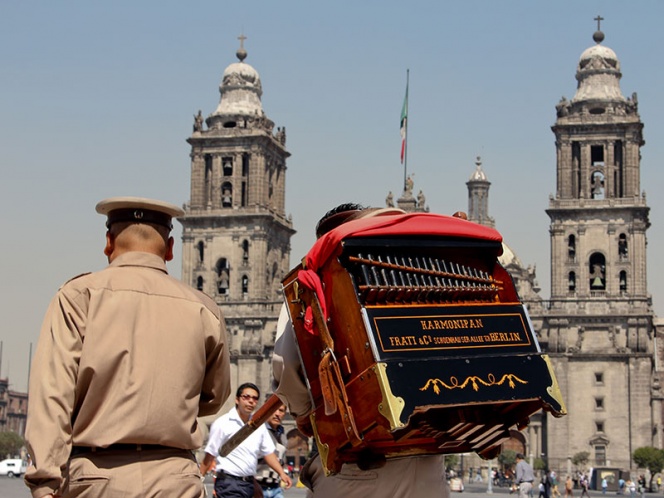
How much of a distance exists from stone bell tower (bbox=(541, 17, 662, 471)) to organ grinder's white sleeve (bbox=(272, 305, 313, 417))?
6276 cm

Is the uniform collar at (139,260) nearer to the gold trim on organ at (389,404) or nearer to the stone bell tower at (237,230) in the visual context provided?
the gold trim on organ at (389,404)

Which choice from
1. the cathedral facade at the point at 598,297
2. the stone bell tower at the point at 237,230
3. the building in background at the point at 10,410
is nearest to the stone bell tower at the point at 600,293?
the cathedral facade at the point at 598,297

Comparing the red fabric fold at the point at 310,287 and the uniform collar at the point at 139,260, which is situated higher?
the uniform collar at the point at 139,260

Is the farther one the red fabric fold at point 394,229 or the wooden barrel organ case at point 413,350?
the red fabric fold at point 394,229

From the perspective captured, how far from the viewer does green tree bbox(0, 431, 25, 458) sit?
86062 mm

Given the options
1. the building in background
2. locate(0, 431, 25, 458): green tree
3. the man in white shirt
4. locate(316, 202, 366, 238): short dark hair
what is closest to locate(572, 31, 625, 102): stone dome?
locate(0, 431, 25, 458): green tree

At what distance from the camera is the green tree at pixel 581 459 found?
6775 centimetres

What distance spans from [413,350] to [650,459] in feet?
202

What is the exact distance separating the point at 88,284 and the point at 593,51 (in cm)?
6833

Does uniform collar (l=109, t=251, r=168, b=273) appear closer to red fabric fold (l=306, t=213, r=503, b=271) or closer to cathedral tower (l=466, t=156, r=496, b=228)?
red fabric fold (l=306, t=213, r=503, b=271)

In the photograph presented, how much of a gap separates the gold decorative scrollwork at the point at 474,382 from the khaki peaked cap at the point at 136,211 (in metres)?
1.32

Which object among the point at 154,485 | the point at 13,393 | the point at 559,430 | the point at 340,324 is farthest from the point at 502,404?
the point at 13,393

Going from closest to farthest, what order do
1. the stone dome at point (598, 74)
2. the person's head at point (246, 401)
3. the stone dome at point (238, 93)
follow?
the person's head at point (246, 401) < the stone dome at point (598, 74) < the stone dome at point (238, 93)

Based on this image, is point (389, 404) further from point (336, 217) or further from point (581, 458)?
point (581, 458)
